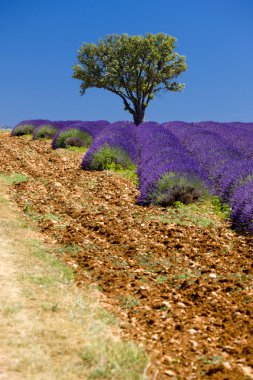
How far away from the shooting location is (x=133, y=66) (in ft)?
124

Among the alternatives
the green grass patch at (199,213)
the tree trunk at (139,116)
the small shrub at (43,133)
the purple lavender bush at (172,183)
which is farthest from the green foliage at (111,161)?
the tree trunk at (139,116)

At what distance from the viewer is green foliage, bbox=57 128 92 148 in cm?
2253

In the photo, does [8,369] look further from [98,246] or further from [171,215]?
[171,215]

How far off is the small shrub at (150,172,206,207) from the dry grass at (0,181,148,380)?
4.26 metres

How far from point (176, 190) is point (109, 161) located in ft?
18.8

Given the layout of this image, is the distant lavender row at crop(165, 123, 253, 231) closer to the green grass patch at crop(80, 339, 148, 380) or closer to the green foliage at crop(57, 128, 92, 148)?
the green grass patch at crop(80, 339, 148, 380)

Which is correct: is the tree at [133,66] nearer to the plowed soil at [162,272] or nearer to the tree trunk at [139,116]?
the tree trunk at [139,116]

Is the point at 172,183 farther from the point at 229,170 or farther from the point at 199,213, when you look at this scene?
the point at 229,170

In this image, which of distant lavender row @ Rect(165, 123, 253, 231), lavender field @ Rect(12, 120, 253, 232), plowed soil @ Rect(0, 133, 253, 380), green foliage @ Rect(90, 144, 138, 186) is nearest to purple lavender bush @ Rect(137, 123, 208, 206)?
lavender field @ Rect(12, 120, 253, 232)

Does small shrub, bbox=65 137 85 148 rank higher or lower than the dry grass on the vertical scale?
higher

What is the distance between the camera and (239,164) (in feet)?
39.6

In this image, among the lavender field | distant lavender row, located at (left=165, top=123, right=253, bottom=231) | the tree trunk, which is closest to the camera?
distant lavender row, located at (left=165, top=123, right=253, bottom=231)

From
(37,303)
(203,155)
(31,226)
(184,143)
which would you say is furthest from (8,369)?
(184,143)

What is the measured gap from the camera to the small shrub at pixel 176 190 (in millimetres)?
10586
